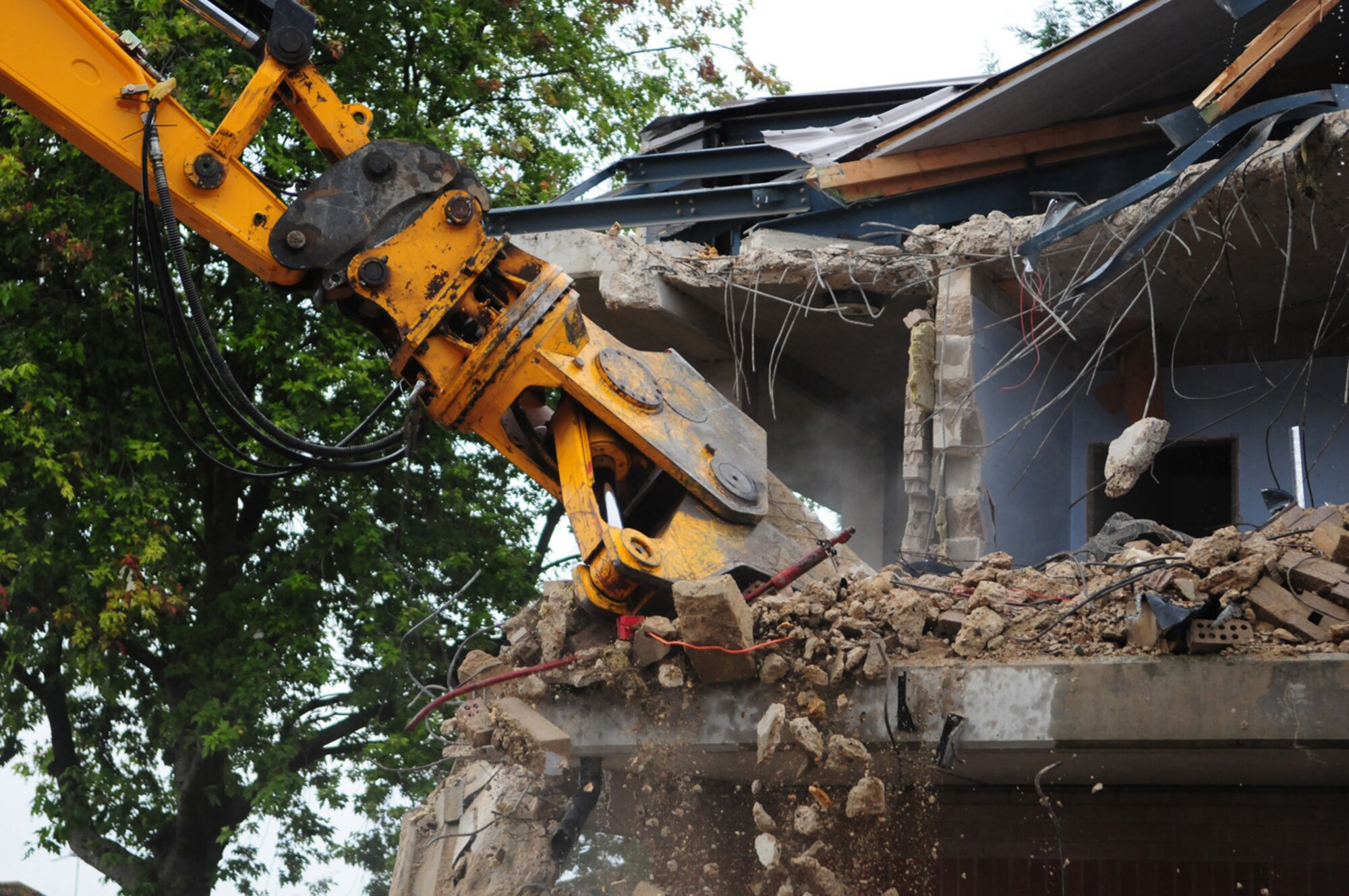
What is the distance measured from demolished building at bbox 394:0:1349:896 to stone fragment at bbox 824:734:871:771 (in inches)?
1.1

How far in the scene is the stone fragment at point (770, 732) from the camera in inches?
255

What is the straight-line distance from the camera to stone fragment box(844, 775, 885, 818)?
21.1 feet

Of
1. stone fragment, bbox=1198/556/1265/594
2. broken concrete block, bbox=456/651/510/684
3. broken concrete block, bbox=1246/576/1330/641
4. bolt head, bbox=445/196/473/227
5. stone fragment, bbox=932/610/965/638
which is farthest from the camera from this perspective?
broken concrete block, bbox=456/651/510/684

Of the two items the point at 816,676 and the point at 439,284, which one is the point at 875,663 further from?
the point at 439,284

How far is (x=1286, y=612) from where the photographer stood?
5945 millimetres

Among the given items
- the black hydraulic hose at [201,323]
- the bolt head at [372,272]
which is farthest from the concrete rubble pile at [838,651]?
the bolt head at [372,272]

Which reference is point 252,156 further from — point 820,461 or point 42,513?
point 820,461

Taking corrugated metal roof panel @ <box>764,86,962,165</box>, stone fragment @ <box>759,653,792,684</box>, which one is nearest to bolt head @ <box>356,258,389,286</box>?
stone fragment @ <box>759,653,792,684</box>

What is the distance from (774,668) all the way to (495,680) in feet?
5.15

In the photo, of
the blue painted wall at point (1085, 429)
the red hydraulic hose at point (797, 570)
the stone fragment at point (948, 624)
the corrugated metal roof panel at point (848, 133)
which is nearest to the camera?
the stone fragment at point (948, 624)

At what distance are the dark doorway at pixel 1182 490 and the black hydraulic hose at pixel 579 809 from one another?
4.09 meters

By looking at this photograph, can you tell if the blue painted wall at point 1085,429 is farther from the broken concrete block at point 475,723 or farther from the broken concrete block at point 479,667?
the broken concrete block at point 475,723

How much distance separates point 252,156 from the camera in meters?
13.9

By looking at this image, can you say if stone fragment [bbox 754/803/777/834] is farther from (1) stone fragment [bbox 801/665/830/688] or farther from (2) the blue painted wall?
(2) the blue painted wall
